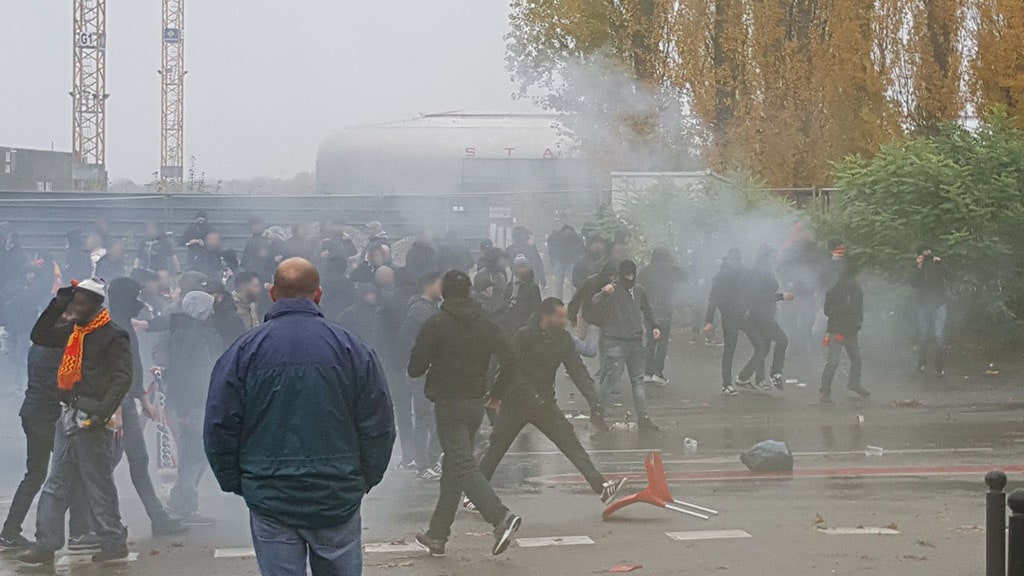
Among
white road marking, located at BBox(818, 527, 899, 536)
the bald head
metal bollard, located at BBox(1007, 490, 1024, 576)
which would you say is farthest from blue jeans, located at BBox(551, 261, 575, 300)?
the bald head

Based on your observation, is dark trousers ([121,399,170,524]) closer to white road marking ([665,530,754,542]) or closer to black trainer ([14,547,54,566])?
black trainer ([14,547,54,566])

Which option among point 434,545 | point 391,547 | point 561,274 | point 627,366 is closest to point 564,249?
point 561,274

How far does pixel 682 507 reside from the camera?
9.63 meters

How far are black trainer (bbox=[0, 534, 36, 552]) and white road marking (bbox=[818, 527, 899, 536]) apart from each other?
5258 mm

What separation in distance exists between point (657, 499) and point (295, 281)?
4.74 metres

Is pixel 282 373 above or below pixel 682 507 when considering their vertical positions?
above

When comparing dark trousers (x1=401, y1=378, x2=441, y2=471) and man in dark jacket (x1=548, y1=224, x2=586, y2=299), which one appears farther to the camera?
man in dark jacket (x1=548, y1=224, x2=586, y2=299)

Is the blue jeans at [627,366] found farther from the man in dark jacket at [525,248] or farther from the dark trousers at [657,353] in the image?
the man in dark jacket at [525,248]

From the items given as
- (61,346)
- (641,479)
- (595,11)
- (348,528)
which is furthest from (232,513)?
(595,11)

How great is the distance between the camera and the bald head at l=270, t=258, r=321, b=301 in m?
5.43

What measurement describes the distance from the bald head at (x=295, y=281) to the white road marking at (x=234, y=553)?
350 centimetres

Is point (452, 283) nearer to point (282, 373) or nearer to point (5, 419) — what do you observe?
point (282, 373)

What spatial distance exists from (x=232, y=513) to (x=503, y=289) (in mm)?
5971

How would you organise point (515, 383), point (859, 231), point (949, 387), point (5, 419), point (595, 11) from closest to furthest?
point (515, 383) < point (5, 419) < point (949, 387) < point (859, 231) < point (595, 11)
